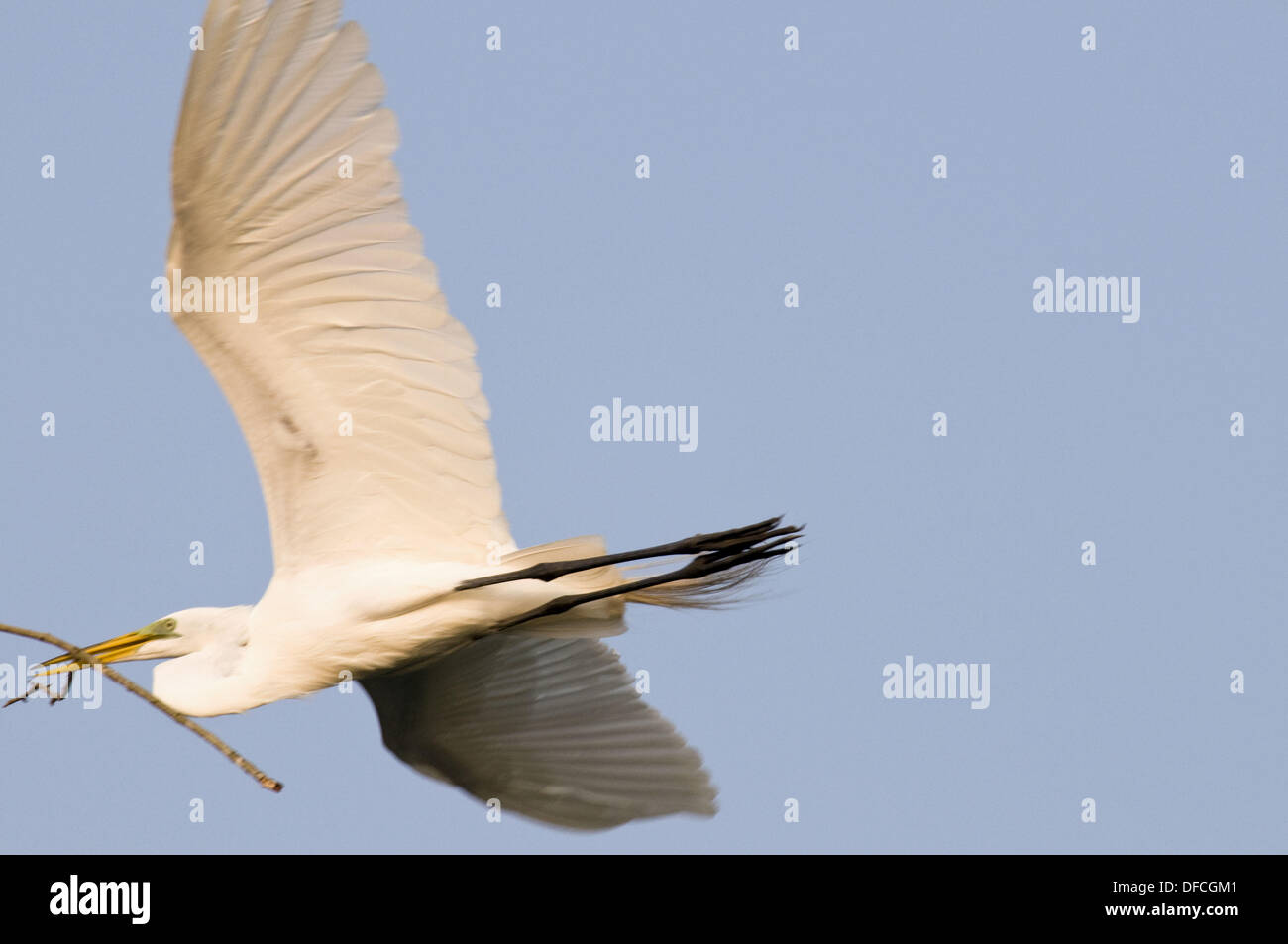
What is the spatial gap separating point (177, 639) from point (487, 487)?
180cm

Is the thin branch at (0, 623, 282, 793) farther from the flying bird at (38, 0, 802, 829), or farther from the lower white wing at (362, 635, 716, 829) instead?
the lower white wing at (362, 635, 716, 829)

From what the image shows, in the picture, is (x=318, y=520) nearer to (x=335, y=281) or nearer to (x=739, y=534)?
(x=335, y=281)

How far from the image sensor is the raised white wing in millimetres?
5996

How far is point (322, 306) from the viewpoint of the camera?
6.41m

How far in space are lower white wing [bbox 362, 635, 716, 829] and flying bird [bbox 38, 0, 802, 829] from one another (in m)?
0.02

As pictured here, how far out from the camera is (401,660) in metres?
6.93

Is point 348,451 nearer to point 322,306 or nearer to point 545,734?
point 322,306

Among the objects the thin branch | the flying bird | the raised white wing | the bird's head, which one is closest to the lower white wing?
the flying bird

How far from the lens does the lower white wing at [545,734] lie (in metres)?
7.95

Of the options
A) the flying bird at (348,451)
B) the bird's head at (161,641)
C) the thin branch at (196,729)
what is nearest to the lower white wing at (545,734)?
the flying bird at (348,451)

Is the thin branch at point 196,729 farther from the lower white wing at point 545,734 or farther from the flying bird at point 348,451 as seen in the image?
the lower white wing at point 545,734

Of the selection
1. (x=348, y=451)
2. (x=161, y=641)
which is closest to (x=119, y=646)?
(x=161, y=641)

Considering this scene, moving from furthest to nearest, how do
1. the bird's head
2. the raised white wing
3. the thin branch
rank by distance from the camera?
the bird's head, the raised white wing, the thin branch
